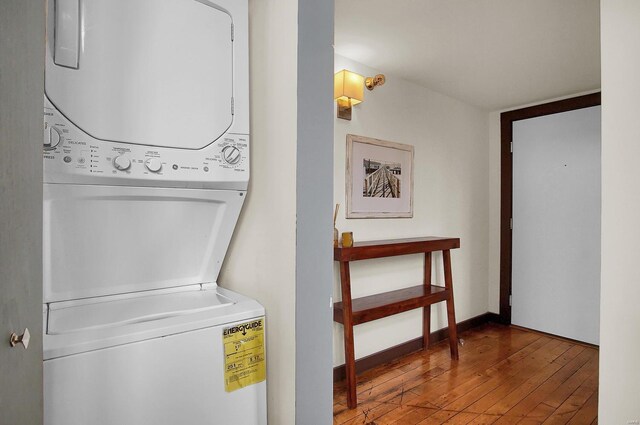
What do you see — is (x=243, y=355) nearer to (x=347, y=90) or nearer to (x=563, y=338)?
(x=347, y=90)

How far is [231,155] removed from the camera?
106 centimetres

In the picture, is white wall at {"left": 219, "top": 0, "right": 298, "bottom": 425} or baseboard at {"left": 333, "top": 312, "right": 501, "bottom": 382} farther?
baseboard at {"left": 333, "top": 312, "right": 501, "bottom": 382}

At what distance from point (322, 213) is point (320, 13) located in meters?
0.59

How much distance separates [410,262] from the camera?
316 centimetres

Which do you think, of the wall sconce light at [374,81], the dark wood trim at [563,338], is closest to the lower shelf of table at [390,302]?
the dark wood trim at [563,338]

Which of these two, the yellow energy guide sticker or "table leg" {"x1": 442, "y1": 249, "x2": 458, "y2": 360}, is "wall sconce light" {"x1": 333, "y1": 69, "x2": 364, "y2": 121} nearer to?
"table leg" {"x1": 442, "y1": 249, "x2": 458, "y2": 360}

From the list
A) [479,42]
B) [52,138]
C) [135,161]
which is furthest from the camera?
[479,42]

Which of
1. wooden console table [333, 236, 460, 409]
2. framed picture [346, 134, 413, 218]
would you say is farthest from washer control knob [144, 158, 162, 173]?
framed picture [346, 134, 413, 218]

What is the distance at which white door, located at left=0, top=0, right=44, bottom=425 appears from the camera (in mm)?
487

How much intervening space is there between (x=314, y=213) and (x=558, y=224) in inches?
137

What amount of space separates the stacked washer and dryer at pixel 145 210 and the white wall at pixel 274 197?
6cm

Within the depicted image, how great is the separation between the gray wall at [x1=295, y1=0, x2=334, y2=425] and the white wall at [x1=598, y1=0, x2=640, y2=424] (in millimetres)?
867

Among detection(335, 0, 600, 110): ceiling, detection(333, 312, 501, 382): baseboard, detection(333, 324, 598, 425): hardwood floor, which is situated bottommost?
detection(333, 324, 598, 425): hardwood floor

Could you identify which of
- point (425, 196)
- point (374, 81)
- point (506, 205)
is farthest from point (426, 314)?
point (374, 81)
